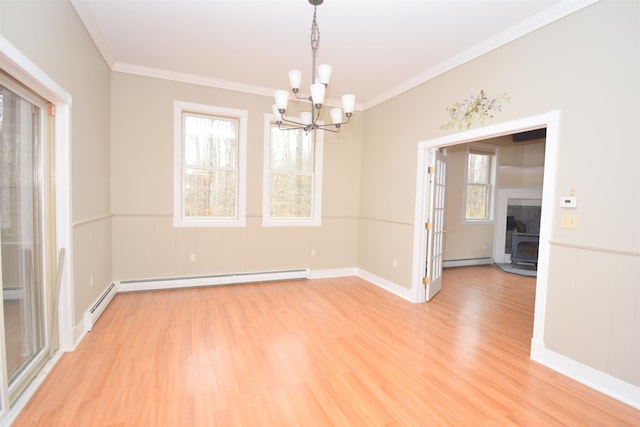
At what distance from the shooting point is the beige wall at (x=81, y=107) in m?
1.90

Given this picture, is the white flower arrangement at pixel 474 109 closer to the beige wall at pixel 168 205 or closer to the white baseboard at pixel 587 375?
the beige wall at pixel 168 205

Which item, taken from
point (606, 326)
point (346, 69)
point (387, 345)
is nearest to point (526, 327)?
point (606, 326)

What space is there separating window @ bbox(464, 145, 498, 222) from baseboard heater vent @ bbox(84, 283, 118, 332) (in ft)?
20.7

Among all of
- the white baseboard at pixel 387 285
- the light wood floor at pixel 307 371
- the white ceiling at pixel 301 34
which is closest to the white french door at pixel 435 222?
the white baseboard at pixel 387 285

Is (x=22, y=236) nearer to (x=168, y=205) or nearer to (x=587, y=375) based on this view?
(x=168, y=205)

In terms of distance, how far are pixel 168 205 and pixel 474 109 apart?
404cm

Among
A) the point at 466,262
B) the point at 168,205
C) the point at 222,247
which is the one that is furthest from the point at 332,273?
the point at 466,262

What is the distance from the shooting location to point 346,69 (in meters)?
3.85

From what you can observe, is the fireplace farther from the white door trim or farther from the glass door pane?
the glass door pane

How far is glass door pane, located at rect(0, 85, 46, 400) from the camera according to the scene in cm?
185

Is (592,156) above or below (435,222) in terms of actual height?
above

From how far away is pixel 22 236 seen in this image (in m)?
2.06

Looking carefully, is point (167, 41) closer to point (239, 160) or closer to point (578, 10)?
point (239, 160)

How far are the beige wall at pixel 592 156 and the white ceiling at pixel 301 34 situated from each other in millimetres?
252
